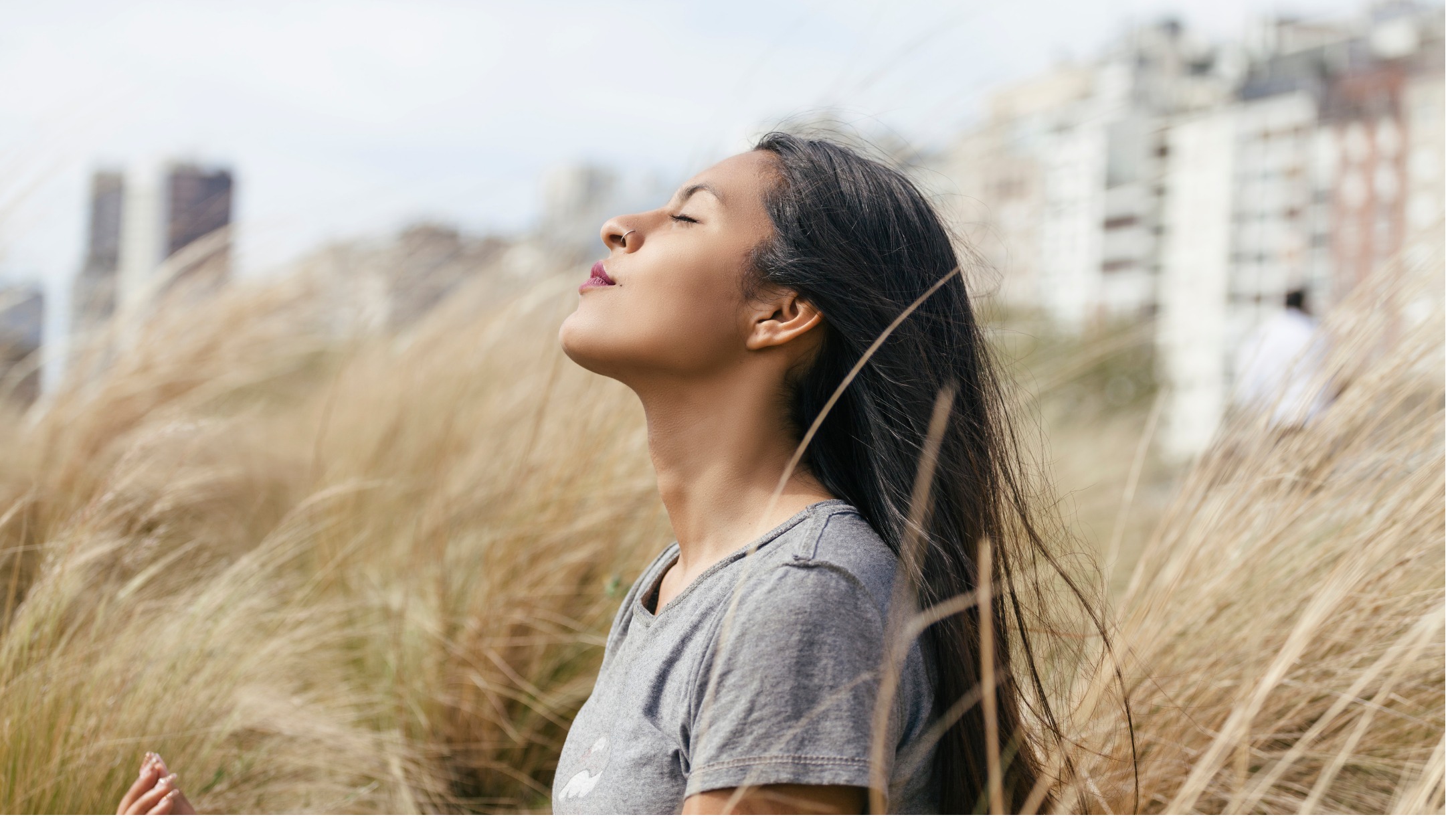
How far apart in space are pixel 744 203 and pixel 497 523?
1.55 meters

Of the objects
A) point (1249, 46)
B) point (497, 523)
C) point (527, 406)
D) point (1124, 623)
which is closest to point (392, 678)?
point (497, 523)

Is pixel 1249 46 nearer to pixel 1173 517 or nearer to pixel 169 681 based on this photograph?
pixel 1173 517

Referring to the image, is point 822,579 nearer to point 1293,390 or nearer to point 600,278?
point 600,278

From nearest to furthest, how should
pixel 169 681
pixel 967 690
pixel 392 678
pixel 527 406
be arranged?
pixel 967 690, pixel 169 681, pixel 392 678, pixel 527 406

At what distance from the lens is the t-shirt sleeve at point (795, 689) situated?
1088 mm

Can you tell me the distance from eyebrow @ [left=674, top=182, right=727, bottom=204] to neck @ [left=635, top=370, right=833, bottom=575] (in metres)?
0.27

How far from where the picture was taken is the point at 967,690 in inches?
50.8

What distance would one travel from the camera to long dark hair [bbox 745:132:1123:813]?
1.37m

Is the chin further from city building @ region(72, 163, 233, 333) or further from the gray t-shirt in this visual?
city building @ region(72, 163, 233, 333)

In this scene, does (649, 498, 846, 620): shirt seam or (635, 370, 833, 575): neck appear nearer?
(649, 498, 846, 620): shirt seam

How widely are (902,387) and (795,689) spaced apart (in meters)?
0.48

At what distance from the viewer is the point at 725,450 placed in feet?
4.85

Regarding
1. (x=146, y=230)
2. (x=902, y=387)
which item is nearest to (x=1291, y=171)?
(x=146, y=230)

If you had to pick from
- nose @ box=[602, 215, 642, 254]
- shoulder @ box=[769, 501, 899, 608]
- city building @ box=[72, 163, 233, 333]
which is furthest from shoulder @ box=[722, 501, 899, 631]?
city building @ box=[72, 163, 233, 333]
